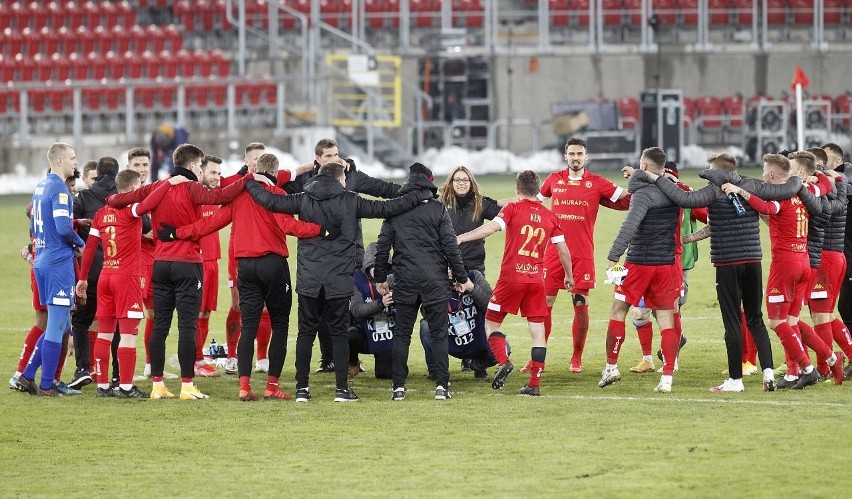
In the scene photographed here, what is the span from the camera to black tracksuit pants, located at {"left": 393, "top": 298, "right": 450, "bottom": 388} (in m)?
11.5

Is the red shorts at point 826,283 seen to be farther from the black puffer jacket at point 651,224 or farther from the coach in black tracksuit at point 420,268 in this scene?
the coach in black tracksuit at point 420,268

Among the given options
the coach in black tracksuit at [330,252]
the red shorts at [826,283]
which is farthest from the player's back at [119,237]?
the red shorts at [826,283]

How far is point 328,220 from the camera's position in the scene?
1135 cm

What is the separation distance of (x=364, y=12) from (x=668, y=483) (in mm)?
30911

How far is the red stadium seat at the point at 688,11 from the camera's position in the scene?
39.0 m

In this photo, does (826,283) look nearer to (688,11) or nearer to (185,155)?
(185,155)

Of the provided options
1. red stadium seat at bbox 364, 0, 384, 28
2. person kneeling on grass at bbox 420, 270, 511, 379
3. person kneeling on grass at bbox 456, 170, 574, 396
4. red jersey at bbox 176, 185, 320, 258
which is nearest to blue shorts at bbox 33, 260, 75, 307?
red jersey at bbox 176, 185, 320, 258

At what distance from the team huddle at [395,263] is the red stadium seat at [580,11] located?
1054 inches

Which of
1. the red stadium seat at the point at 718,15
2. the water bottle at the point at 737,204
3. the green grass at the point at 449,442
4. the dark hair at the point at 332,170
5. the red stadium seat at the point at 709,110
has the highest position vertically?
the red stadium seat at the point at 718,15

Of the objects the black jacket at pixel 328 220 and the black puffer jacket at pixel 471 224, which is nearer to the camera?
the black jacket at pixel 328 220

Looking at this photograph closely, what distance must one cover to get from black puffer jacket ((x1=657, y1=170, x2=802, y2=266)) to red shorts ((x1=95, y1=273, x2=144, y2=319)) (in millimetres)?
4426

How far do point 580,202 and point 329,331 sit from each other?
285cm

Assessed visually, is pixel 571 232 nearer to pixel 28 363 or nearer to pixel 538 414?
pixel 538 414

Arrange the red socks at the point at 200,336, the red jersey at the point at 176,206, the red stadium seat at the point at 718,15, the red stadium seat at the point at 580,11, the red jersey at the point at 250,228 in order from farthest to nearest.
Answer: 1. the red stadium seat at the point at 718,15
2. the red stadium seat at the point at 580,11
3. the red socks at the point at 200,336
4. the red jersey at the point at 176,206
5. the red jersey at the point at 250,228
